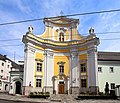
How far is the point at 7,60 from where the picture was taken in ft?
210

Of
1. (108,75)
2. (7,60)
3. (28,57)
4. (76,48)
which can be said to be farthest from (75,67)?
(7,60)

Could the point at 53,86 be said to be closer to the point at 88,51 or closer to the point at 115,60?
the point at 88,51

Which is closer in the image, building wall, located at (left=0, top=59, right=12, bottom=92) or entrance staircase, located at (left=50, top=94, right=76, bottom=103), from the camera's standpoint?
entrance staircase, located at (left=50, top=94, right=76, bottom=103)

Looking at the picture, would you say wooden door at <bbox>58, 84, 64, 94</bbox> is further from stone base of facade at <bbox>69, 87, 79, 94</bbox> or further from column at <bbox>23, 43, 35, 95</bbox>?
column at <bbox>23, 43, 35, 95</bbox>

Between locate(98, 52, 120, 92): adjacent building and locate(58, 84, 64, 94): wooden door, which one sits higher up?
locate(98, 52, 120, 92): adjacent building

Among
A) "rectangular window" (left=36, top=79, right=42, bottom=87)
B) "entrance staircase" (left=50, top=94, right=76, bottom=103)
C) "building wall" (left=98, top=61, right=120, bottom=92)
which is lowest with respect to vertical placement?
"entrance staircase" (left=50, top=94, right=76, bottom=103)

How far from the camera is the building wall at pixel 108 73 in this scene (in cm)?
4050

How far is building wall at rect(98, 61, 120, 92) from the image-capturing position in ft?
133

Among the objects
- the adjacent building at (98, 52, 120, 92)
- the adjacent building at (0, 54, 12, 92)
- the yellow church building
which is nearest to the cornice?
the yellow church building

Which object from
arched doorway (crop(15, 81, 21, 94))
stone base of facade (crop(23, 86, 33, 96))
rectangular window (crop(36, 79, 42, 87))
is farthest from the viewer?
rectangular window (crop(36, 79, 42, 87))

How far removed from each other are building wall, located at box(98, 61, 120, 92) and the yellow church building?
4306mm

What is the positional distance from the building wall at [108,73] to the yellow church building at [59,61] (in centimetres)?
431

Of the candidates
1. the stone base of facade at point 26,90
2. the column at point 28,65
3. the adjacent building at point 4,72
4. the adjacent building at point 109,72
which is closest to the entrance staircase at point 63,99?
the stone base of facade at point 26,90

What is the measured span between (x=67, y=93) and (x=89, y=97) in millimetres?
8808
